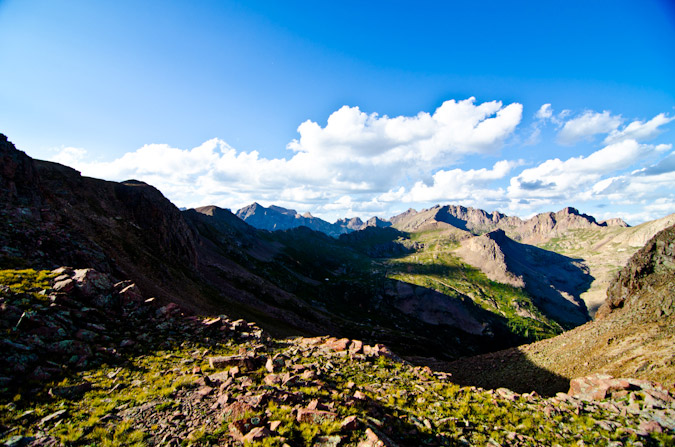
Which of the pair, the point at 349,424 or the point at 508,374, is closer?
the point at 349,424

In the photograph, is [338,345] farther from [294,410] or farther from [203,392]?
[203,392]

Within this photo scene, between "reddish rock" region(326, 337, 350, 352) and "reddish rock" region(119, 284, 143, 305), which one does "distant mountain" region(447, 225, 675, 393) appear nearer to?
"reddish rock" region(326, 337, 350, 352)

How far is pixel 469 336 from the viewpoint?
174375mm

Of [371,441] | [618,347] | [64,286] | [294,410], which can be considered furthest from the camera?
[618,347]

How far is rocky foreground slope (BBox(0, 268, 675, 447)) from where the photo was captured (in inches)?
472

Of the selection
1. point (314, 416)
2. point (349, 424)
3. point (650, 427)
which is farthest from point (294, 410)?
point (650, 427)

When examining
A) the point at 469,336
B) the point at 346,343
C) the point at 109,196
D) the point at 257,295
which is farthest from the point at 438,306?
the point at 109,196

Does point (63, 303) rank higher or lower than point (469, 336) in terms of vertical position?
higher

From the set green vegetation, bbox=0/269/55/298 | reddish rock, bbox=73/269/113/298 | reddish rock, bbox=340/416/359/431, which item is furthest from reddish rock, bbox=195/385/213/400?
reddish rock, bbox=73/269/113/298

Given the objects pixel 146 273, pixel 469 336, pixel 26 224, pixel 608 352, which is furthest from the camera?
pixel 469 336

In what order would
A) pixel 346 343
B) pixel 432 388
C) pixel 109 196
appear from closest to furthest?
pixel 432 388 → pixel 346 343 → pixel 109 196

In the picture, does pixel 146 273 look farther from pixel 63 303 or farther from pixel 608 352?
pixel 608 352

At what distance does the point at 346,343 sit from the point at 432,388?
446 inches

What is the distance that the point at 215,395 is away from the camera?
1527 centimetres
